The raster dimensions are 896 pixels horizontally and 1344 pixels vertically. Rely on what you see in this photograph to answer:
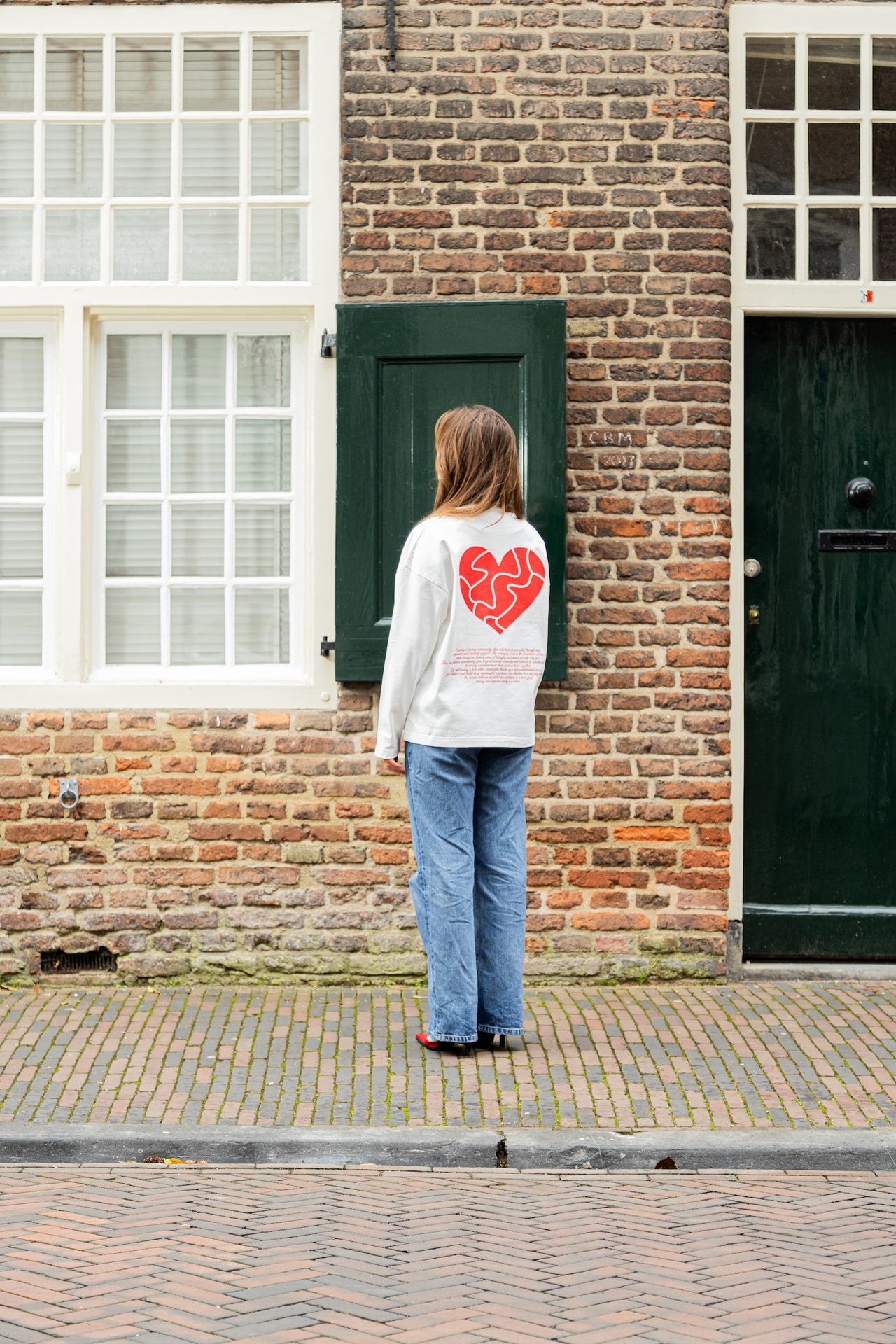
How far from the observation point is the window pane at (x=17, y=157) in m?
6.39

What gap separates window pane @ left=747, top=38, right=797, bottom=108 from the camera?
6.37 meters

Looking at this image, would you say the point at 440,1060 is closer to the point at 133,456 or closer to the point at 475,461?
the point at 475,461

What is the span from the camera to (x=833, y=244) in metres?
6.40

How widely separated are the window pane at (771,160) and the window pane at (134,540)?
9.33 ft

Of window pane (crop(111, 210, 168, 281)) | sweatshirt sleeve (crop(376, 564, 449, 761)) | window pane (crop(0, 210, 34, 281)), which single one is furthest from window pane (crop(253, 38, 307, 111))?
sweatshirt sleeve (crop(376, 564, 449, 761))

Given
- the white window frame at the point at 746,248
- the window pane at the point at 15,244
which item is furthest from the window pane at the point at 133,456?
the white window frame at the point at 746,248

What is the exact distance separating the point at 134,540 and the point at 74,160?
5.23ft

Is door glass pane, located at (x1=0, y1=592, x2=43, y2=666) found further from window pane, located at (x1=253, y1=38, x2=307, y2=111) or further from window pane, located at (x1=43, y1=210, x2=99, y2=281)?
window pane, located at (x1=253, y1=38, x2=307, y2=111)

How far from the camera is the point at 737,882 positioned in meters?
6.37

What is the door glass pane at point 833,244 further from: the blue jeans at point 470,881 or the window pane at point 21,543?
the window pane at point 21,543

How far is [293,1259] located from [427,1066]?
5.18 ft

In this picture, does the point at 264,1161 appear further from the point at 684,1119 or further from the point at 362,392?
the point at 362,392

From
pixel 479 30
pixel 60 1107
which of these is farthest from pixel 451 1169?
pixel 479 30

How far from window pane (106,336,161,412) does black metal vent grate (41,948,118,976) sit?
2252mm
